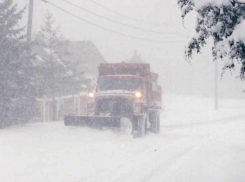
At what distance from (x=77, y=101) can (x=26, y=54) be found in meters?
18.3

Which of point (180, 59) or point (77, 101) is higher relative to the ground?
point (180, 59)

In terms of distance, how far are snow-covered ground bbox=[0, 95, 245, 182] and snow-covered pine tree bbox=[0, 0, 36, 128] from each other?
147 inches

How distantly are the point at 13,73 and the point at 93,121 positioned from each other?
5874 millimetres

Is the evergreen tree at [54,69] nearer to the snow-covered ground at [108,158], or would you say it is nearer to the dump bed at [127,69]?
the dump bed at [127,69]

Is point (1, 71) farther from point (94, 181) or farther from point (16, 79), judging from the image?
point (94, 181)

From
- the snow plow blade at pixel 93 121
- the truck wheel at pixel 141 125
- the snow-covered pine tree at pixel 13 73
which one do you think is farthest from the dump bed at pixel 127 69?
the snow-covered pine tree at pixel 13 73

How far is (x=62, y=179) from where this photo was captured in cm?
770

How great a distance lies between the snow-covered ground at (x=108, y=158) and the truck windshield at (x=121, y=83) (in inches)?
95.5

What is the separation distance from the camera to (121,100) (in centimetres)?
1491

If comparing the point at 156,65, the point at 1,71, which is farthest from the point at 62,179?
the point at 156,65

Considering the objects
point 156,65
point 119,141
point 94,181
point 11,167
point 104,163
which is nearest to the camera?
point 94,181

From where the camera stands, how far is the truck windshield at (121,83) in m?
15.5

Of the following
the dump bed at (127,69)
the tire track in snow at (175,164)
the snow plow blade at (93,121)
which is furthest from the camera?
the dump bed at (127,69)

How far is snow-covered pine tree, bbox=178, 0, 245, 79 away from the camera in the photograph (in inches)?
244
